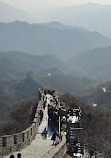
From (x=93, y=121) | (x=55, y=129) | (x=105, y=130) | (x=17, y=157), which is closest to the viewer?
(x=17, y=157)

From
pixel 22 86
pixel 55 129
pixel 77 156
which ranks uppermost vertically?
pixel 22 86

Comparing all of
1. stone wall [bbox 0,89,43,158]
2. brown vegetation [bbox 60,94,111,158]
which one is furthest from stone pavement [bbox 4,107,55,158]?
brown vegetation [bbox 60,94,111,158]

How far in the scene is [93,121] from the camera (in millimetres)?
35312

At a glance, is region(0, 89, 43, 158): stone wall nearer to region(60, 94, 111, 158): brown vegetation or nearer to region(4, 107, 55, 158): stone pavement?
region(4, 107, 55, 158): stone pavement

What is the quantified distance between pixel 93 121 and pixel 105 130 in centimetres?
273

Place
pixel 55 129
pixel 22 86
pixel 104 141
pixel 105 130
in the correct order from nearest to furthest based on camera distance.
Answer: pixel 55 129 → pixel 104 141 → pixel 105 130 → pixel 22 86

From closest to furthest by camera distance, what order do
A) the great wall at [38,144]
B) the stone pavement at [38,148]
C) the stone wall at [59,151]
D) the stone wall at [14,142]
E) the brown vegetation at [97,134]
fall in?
1. the stone wall at [59,151]
2. the stone wall at [14,142]
3. the great wall at [38,144]
4. the stone pavement at [38,148]
5. the brown vegetation at [97,134]

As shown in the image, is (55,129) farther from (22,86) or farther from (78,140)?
(22,86)

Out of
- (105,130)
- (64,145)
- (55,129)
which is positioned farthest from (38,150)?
(105,130)

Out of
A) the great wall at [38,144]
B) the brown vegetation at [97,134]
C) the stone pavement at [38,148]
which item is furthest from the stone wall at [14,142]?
the brown vegetation at [97,134]

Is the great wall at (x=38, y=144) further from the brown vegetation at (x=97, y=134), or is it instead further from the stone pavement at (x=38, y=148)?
the brown vegetation at (x=97, y=134)

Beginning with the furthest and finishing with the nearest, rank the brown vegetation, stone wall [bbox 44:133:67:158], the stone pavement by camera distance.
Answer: the brown vegetation < the stone pavement < stone wall [bbox 44:133:67:158]

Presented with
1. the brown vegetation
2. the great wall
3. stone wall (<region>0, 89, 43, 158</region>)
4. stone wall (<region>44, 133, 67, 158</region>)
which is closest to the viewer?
stone wall (<region>44, 133, 67, 158</region>)

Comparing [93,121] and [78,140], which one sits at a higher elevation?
[93,121]
